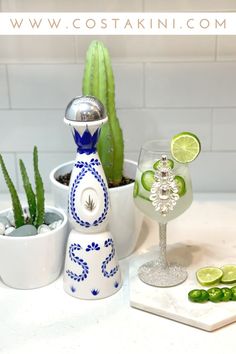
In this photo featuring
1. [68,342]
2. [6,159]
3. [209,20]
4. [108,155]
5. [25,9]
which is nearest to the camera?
[68,342]

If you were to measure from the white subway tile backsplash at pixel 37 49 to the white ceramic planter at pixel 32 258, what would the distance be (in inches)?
15.0

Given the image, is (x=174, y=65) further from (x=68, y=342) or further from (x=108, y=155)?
(x=68, y=342)

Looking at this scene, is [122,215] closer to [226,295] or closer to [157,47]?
[226,295]

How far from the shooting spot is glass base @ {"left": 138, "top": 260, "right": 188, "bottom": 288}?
949 millimetres

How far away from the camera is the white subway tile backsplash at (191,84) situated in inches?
47.4

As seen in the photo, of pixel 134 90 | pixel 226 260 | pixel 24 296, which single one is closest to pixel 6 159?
pixel 134 90

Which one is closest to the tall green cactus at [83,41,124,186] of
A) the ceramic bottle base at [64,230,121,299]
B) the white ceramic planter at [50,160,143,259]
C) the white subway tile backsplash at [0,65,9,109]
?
the white ceramic planter at [50,160,143,259]

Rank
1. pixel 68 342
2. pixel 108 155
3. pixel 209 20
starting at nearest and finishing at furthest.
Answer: pixel 68 342 → pixel 209 20 → pixel 108 155

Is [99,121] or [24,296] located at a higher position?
[99,121]

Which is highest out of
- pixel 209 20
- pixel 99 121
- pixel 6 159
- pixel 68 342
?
pixel 209 20

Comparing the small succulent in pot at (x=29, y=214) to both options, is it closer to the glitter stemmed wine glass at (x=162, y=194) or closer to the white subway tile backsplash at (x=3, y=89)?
the glitter stemmed wine glass at (x=162, y=194)

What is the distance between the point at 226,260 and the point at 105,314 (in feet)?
0.81

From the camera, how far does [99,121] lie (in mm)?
892

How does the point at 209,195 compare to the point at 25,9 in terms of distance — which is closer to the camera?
the point at 25,9
